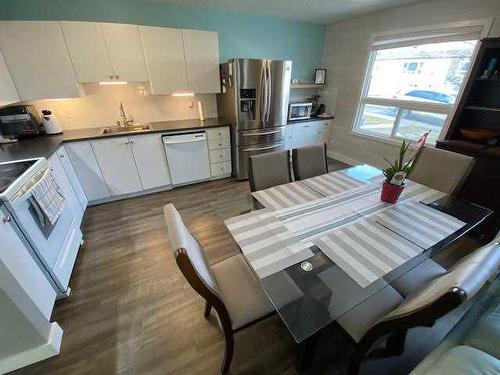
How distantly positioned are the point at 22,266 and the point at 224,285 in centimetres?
114

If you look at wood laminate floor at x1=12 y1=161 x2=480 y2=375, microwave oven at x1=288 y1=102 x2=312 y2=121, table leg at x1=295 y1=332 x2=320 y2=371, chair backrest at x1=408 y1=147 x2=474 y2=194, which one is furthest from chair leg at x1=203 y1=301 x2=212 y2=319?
microwave oven at x1=288 y1=102 x2=312 y2=121

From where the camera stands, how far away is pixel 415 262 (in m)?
1.04

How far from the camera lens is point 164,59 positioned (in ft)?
8.82

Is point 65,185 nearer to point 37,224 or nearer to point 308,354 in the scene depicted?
point 37,224

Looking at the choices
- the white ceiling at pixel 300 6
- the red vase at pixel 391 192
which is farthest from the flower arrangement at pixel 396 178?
the white ceiling at pixel 300 6

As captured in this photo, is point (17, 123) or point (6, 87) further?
point (17, 123)

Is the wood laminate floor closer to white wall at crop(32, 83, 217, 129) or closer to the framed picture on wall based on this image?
white wall at crop(32, 83, 217, 129)

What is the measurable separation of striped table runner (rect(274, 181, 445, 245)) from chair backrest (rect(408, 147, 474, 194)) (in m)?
0.19

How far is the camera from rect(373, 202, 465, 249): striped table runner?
1157mm

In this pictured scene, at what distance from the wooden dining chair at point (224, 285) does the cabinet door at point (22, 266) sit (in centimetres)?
85

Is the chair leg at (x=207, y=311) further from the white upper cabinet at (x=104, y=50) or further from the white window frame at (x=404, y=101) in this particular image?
the white window frame at (x=404, y=101)

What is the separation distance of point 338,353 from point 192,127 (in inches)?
110

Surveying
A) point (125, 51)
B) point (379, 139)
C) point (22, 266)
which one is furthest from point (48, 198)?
point (379, 139)

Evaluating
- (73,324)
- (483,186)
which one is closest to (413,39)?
(483,186)
